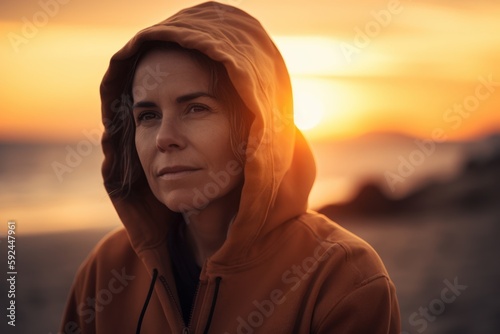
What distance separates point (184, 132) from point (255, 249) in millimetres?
538

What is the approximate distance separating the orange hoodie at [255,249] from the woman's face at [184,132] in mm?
97

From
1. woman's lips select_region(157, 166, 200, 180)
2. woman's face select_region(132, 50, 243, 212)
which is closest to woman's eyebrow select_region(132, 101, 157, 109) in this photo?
woman's face select_region(132, 50, 243, 212)

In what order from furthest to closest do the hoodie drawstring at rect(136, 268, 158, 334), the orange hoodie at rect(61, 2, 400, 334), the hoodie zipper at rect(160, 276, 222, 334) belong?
the hoodie drawstring at rect(136, 268, 158, 334) → the hoodie zipper at rect(160, 276, 222, 334) → the orange hoodie at rect(61, 2, 400, 334)

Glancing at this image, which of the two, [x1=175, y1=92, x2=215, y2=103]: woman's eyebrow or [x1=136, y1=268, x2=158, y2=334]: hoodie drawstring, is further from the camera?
[x1=136, y1=268, x2=158, y2=334]: hoodie drawstring

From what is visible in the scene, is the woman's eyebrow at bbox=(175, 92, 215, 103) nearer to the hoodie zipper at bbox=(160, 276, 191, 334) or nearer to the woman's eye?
the woman's eye

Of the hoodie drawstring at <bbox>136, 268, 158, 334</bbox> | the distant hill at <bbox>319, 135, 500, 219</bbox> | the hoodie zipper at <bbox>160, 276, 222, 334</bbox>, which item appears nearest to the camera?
the hoodie zipper at <bbox>160, 276, 222, 334</bbox>

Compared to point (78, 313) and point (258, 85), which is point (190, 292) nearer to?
point (78, 313)

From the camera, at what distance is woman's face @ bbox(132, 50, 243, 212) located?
2.18 m

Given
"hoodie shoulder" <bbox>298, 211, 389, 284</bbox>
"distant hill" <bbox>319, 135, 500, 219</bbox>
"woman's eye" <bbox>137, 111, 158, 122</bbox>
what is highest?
"woman's eye" <bbox>137, 111, 158, 122</bbox>

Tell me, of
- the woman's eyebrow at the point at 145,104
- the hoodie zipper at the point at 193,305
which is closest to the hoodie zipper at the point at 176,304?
the hoodie zipper at the point at 193,305

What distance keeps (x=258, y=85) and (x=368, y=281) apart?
0.83 m

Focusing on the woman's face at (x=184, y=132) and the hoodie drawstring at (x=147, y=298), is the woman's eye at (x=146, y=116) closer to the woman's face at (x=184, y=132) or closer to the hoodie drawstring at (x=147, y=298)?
the woman's face at (x=184, y=132)

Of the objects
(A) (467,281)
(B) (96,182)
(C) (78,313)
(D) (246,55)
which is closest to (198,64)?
(D) (246,55)

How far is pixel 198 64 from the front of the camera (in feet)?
7.21
